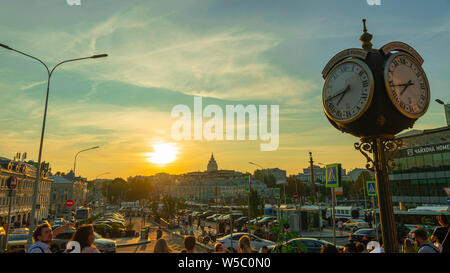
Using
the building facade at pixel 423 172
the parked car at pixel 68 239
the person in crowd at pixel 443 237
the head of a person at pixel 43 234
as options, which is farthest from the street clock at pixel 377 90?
the building facade at pixel 423 172

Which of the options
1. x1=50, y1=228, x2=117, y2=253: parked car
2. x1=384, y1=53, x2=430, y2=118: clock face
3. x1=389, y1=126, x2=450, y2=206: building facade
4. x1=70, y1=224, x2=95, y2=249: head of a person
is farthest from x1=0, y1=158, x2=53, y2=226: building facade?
x1=389, y1=126, x2=450, y2=206: building facade

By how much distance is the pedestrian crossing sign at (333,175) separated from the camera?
1103 cm

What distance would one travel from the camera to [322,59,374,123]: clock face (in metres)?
4.01

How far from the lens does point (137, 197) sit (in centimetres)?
12506

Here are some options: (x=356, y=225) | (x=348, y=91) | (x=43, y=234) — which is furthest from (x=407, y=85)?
(x=356, y=225)

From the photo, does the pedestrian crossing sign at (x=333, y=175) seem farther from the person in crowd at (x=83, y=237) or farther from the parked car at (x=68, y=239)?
the parked car at (x=68, y=239)

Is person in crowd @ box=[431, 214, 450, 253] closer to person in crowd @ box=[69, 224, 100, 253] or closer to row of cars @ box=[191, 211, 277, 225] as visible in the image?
person in crowd @ box=[69, 224, 100, 253]

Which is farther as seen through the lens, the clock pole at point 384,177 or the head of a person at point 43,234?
the head of a person at point 43,234

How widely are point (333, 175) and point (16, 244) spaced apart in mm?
20882

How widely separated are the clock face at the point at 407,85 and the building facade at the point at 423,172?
46911 mm
